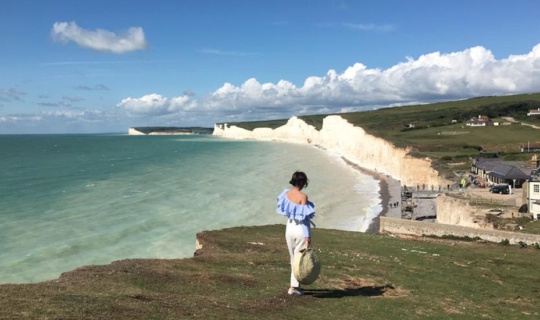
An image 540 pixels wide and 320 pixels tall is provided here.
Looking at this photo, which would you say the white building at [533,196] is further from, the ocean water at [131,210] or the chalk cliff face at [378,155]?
the chalk cliff face at [378,155]

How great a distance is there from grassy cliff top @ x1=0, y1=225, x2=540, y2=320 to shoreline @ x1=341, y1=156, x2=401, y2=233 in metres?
20.2

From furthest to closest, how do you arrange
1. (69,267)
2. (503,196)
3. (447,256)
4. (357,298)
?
(503,196), (69,267), (447,256), (357,298)

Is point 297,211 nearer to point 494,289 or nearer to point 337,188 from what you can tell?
point 494,289

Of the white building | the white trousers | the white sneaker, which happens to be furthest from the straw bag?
the white building

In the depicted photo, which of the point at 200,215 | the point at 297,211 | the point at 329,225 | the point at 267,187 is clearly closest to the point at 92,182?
the point at 267,187

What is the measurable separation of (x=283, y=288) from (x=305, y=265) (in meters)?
2.25

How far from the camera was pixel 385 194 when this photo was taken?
61.6m

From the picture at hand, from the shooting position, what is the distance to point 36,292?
945cm

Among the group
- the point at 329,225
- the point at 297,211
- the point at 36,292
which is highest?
the point at 297,211

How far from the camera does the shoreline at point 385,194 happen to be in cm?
4177

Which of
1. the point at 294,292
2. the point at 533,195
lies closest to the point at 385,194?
the point at 533,195

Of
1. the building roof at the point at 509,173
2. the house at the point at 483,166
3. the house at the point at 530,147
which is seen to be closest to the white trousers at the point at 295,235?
the building roof at the point at 509,173

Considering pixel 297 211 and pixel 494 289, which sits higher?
pixel 297 211

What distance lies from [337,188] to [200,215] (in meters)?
27.9
